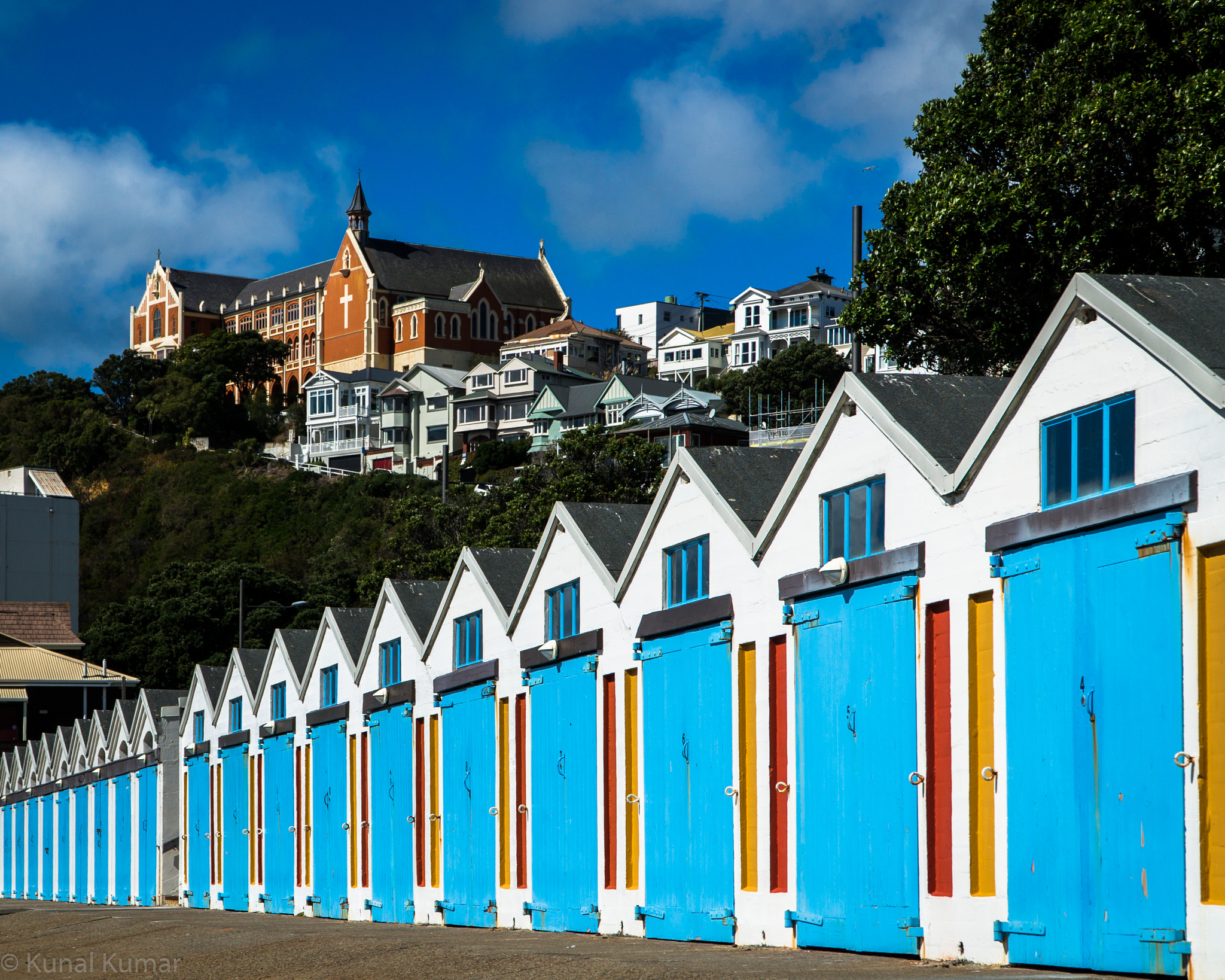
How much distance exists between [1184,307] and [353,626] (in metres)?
29.3

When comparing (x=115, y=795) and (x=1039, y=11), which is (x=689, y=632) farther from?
(x=115, y=795)

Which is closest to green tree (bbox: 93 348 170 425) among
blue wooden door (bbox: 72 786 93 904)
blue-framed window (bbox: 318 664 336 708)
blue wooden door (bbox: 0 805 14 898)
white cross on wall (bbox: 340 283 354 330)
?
white cross on wall (bbox: 340 283 354 330)

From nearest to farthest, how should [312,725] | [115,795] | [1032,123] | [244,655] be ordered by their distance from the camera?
[1032,123]
[312,725]
[244,655]
[115,795]

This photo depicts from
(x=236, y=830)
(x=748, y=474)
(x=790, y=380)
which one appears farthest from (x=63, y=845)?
(x=790, y=380)

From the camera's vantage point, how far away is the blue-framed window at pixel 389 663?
3628cm

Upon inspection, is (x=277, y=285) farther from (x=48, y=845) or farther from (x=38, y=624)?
(x=48, y=845)

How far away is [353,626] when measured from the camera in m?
40.1

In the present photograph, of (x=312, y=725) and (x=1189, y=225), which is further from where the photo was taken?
(x=312, y=725)

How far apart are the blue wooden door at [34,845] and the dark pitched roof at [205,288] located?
115 meters

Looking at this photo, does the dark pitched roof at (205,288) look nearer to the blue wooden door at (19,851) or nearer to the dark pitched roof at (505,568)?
the blue wooden door at (19,851)

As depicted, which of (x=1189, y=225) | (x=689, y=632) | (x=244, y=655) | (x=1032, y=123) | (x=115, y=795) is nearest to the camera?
(x=689, y=632)

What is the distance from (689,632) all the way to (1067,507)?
30.4 feet

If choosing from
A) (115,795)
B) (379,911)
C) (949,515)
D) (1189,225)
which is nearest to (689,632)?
(949,515)

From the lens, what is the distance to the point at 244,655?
157 ft
